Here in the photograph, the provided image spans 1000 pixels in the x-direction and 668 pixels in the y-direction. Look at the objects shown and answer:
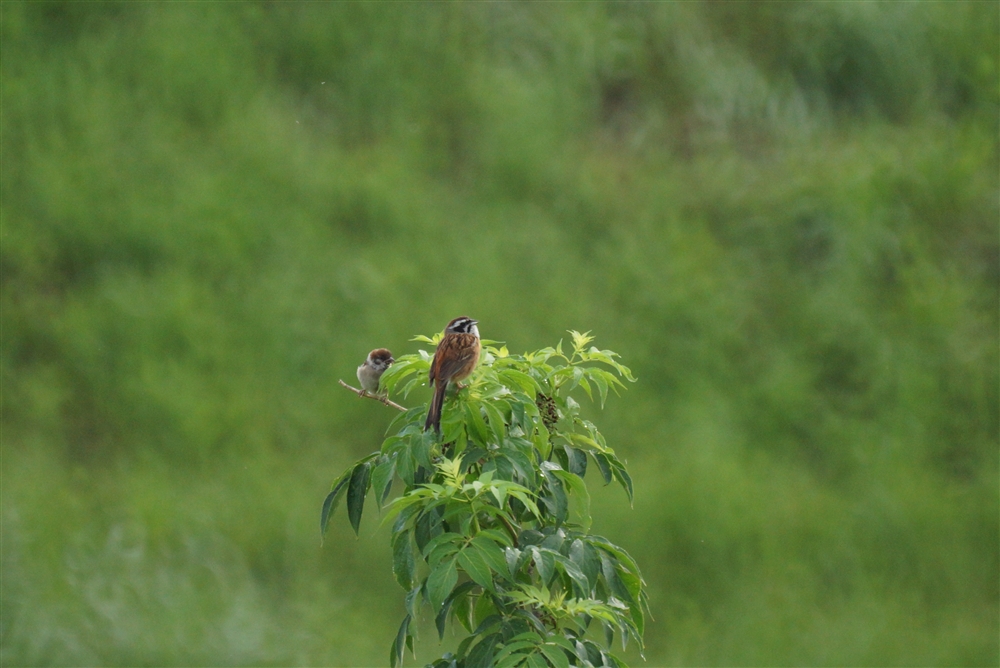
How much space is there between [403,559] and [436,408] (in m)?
0.42

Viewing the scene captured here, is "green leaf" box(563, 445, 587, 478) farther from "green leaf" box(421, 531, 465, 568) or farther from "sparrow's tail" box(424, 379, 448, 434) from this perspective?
"green leaf" box(421, 531, 465, 568)

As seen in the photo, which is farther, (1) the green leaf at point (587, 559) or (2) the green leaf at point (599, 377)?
(2) the green leaf at point (599, 377)

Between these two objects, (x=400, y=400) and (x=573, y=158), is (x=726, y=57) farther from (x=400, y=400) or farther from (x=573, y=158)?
(x=400, y=400)

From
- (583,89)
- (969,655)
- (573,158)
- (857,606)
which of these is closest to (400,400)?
(573,158)

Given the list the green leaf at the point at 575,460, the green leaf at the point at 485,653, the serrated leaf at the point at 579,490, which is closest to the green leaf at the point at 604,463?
the green leaf at the point at 575,460

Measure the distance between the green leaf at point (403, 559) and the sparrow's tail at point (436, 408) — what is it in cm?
29

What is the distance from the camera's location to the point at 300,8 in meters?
9.29

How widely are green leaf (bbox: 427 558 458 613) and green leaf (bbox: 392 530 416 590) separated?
234mm

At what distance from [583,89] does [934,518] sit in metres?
4.72

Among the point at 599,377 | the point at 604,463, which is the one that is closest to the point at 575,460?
the point at 604,463

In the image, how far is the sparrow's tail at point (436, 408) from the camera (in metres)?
2.74

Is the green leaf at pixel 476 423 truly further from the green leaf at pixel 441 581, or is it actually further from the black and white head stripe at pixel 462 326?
the black and white head stripe at pixel 462 326

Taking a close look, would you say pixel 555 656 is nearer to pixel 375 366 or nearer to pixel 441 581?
pixel 441 581

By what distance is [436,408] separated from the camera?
2.81 meters
